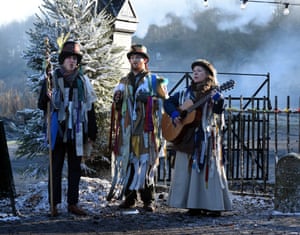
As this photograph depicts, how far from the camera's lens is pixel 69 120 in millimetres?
5098

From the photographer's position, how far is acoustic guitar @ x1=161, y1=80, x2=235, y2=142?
16.7 ft

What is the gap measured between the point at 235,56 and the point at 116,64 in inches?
1489

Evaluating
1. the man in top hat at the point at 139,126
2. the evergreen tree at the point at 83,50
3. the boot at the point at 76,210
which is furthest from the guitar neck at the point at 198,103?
the evergreen tree at the point at 83,50

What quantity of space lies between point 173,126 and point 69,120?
43.8 inches

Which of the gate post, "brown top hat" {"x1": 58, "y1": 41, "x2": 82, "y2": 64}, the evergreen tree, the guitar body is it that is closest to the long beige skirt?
the guitar body

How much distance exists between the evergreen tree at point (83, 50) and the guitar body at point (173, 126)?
183 cm

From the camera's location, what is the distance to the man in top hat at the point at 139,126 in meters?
5.33

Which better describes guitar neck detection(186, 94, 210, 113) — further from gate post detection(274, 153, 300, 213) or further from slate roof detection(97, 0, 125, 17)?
slate roof detection(97, 0, 125, 17)

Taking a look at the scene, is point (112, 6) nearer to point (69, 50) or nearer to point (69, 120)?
point (69, 50)

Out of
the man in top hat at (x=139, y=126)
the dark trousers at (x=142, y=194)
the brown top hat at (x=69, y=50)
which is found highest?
the brown top hat at (x=69, y=50)

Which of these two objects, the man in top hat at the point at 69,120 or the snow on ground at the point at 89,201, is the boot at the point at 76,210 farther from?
the snow on ground at the point at 89,201

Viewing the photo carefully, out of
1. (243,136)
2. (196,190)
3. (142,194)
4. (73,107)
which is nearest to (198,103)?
(196,190)

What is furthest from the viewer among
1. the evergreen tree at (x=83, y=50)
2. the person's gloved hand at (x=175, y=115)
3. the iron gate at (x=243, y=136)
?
the evergreen tree at (x=83, y=50)

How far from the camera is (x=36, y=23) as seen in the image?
290 inches
